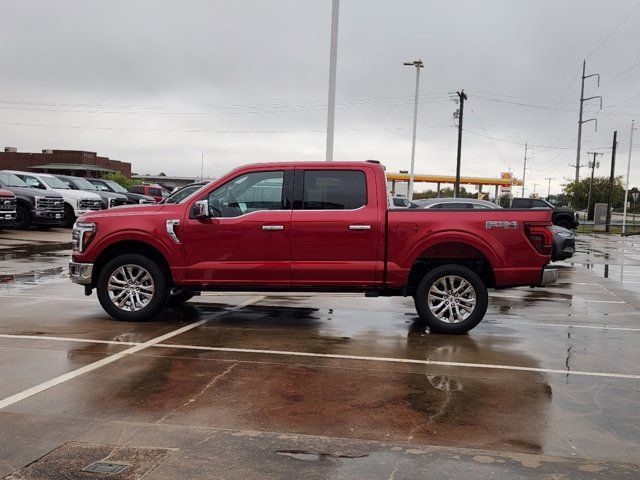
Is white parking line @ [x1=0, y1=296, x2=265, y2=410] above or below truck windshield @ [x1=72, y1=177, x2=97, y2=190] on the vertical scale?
below

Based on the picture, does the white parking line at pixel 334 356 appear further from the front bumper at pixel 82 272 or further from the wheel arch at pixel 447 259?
the wheel arch at pixel 447 259

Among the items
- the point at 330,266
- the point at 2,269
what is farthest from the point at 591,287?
the point at 2,269

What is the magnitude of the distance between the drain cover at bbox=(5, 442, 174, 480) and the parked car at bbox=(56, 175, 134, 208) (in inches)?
916

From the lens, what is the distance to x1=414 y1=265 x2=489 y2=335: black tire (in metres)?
7.95

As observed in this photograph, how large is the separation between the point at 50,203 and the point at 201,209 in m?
17.0

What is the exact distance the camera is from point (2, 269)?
1342 cm

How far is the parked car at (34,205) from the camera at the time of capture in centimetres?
2245

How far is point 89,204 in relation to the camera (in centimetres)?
2527

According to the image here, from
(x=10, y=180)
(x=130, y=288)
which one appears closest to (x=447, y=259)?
(x=130, y=288)

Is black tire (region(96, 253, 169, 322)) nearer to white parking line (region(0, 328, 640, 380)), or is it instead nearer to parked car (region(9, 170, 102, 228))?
white parking line (region(0, 328, 640, 380))

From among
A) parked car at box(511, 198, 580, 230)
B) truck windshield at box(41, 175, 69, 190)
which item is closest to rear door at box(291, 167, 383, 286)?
truck windshield at box(41, 175, 69, 190)

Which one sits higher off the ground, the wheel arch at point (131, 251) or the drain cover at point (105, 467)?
the wheel arch at point (131, 251)

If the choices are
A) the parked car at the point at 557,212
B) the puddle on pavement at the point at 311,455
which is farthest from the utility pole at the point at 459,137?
the puddle on pavement at the point at 311,455

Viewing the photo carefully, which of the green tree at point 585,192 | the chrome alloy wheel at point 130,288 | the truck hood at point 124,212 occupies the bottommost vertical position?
the chrome alloy wheel at point 130,288
